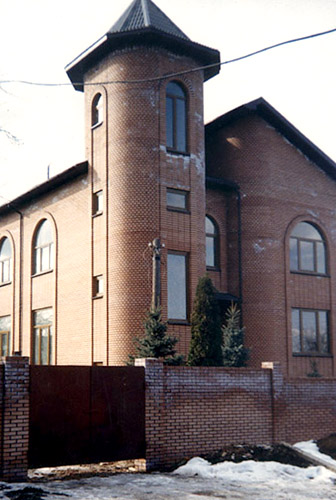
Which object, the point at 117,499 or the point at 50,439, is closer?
the point at 117,499

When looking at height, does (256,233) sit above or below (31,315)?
above

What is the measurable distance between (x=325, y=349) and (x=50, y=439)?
14992 millimetres

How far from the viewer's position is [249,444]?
1466 cm

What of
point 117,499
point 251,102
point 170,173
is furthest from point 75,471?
point 251,102

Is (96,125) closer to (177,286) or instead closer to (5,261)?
(177,286)

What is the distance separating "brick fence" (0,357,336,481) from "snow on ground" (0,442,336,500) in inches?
22.6

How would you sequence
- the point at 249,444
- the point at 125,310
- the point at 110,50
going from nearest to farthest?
1. the point at 249,444
2. the point at 125,310
3. the point at 110,50

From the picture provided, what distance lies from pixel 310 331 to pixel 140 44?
39.0ft

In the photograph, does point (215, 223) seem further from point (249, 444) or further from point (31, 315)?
point (249, 444)

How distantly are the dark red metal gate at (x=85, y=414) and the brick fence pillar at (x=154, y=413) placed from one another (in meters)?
0.13

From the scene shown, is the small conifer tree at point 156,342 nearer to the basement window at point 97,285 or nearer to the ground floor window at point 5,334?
the basement window at point 97,285

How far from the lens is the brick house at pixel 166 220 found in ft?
66.6

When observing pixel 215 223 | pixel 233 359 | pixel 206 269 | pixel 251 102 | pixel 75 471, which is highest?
pixel 251 102

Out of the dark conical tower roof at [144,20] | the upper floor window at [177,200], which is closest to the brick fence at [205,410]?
the upper floor window at [177,200]
